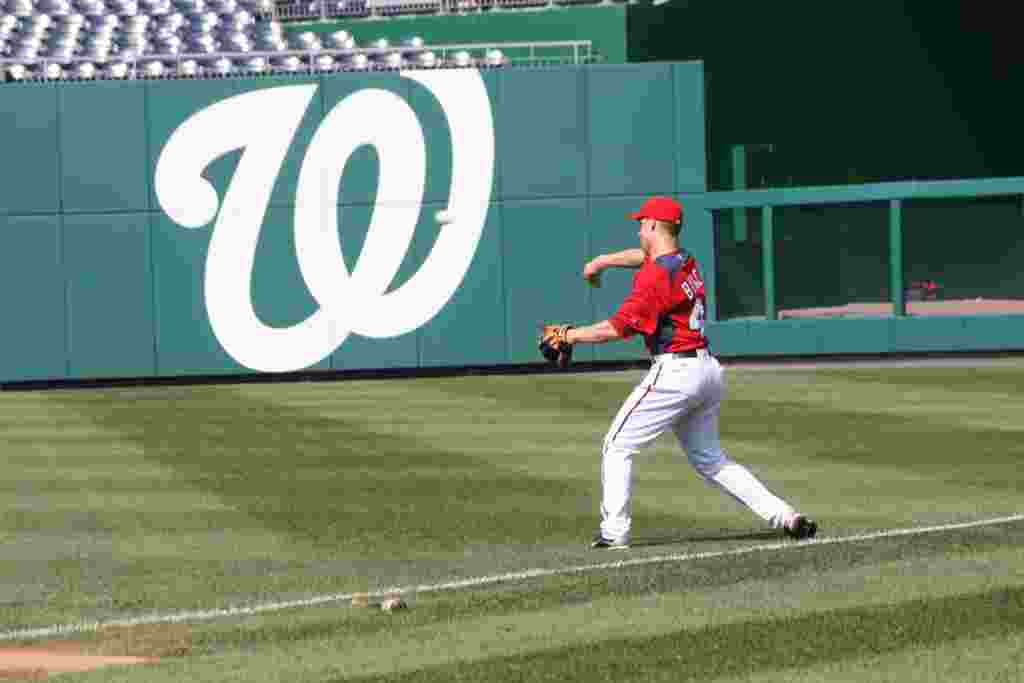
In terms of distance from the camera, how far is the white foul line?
9062mm

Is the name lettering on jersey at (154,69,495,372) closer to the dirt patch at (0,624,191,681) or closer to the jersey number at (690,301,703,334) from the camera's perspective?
the jersey number at (690,301,703,334)

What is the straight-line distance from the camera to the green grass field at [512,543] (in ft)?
26.3

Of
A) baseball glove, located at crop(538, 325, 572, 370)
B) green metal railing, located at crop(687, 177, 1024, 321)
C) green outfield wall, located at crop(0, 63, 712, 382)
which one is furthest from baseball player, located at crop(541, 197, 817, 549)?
green metal railing, located at crop(687, 177, 1024, 321)

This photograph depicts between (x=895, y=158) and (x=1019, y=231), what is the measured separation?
3.87 meters

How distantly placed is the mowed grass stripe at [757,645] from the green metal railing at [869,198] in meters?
21.4

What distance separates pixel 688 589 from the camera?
31.2ft

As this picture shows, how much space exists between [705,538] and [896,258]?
62.0 feet

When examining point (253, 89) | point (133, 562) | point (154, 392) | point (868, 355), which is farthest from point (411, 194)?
point (133, 562)

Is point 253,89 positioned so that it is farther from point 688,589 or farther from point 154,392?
point 688,589

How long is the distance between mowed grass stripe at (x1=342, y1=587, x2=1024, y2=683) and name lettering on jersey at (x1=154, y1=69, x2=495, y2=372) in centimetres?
2111

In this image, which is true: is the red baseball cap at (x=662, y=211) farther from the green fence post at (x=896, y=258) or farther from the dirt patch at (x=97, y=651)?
the green fence post at (x=896, y=258)

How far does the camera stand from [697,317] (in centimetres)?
1077

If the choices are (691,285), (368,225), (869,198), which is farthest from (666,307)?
(869,198)

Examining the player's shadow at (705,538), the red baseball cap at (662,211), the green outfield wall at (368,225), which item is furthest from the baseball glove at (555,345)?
the green outfield wall at (368,225)
